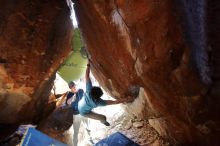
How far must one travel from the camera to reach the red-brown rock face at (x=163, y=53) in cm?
412

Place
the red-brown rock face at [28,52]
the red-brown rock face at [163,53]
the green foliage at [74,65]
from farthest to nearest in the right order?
1. the green foliage at [74,65]
2. the red-brown rock face at [28,52]
3. the red-brown rock face at [163,53]

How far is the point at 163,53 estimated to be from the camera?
427 cm

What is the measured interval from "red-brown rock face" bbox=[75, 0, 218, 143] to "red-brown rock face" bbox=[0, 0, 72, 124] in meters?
1.81

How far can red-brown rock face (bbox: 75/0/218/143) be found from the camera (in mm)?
4125

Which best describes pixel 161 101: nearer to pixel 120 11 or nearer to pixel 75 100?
pixel 120 11

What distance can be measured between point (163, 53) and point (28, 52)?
3869 mm

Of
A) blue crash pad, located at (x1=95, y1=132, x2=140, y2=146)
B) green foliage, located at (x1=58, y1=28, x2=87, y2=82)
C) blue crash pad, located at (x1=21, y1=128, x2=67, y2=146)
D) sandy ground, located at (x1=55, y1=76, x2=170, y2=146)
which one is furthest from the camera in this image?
green foliage, located at (x1=58, y1=28, x2=87, y2=82)

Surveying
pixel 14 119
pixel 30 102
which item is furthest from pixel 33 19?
pixel 14 119

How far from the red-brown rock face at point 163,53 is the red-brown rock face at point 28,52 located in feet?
5.93

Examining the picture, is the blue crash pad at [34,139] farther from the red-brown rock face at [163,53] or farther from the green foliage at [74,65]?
the green foliage at [74,65]

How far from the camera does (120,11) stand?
446 cm

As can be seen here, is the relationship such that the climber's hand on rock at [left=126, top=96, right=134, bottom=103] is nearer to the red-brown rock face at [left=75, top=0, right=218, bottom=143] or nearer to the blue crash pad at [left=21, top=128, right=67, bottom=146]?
the red-brown rock face at [left=75, top=0, right=218, bottom=143]

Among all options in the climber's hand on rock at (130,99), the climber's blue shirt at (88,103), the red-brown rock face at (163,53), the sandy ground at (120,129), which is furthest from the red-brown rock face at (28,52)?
the climber's hand on rock at (130,99)

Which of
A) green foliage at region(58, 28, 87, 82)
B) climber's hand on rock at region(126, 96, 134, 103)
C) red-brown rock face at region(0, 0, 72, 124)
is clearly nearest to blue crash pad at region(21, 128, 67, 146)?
red-brown rock face at region(0, 0, 72, 124)
